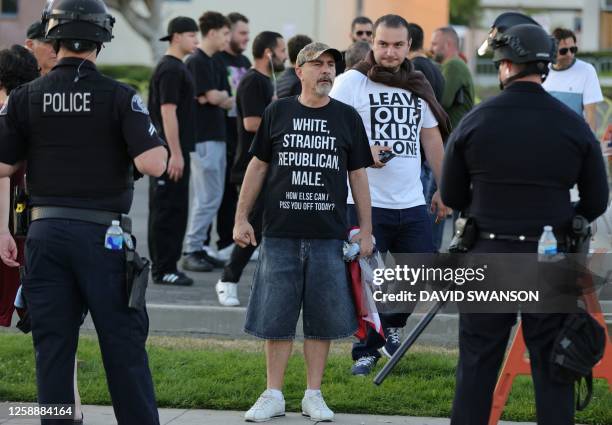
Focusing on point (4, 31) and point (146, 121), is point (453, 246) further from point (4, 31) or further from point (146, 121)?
point (4, 31)

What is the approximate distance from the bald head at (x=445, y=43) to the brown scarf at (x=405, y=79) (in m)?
3.57

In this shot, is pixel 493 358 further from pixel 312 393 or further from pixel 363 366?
pixel 363 366

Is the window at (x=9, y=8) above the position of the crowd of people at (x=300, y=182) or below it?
above

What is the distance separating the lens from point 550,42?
5309 millimetres

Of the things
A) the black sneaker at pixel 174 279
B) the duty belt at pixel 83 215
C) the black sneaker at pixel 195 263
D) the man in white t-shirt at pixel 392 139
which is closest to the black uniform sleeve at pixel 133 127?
the duty belt at pixel 83 215

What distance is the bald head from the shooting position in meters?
11.1

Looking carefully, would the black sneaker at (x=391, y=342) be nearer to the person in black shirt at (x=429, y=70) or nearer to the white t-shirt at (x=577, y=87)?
the person in black shirt at (x=429, y=70)

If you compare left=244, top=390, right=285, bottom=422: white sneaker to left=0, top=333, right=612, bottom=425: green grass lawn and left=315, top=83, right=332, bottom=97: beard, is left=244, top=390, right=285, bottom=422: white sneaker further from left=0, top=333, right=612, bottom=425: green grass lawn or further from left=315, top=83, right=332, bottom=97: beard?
left=315, top=83, right=332, bottom=97: beard

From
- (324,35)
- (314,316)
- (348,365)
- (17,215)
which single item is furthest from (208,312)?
(324,35)

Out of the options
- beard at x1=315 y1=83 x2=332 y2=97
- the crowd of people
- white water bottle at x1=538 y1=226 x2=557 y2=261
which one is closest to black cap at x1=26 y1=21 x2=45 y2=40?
the crowd of people

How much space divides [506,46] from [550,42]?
0.21 m

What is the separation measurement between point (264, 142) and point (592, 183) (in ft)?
6.51

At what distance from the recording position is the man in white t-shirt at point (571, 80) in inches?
411

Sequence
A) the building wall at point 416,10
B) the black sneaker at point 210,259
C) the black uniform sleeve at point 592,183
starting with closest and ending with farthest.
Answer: the black uniform sleeve at point 592,183 < the black sneaker at point 210,259 < the building wall at point 416,10
